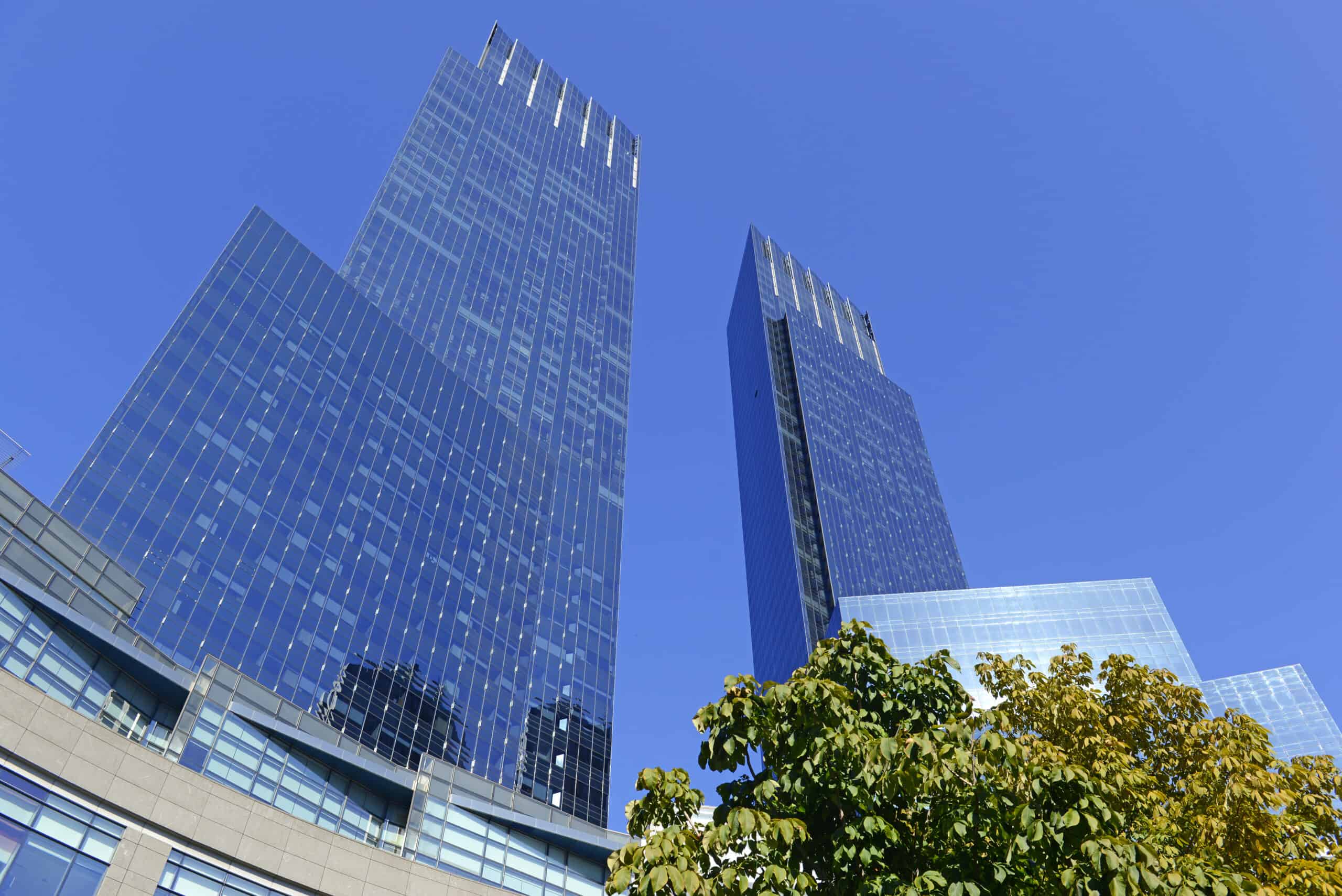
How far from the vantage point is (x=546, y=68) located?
193500mm

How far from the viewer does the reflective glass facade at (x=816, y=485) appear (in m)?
141

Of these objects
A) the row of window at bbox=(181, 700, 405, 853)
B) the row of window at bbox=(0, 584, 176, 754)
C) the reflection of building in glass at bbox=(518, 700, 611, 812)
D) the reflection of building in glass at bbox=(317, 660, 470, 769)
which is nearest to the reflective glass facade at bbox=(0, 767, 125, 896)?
the row of window at bbox=(0, 584, 176, 754)

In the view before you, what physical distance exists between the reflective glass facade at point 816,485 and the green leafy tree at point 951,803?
359ft

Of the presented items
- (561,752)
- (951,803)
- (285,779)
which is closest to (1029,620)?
(561,752)

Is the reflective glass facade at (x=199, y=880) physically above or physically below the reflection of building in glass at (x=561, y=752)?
below

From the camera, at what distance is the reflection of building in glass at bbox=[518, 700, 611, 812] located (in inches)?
3499

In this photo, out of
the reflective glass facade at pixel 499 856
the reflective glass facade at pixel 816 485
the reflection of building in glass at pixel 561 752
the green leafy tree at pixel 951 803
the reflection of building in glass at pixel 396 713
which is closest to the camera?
the green leafy tree at pixel 951 803

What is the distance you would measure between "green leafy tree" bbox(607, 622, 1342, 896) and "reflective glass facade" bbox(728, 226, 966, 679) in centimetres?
10950

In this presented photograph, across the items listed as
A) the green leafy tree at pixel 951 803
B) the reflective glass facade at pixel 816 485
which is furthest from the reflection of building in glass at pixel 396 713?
the green leafy tree at pixel 951 803

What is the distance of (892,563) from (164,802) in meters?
133

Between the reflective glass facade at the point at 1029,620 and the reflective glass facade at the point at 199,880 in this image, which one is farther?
the reflective glass facade at the point at 1029,620

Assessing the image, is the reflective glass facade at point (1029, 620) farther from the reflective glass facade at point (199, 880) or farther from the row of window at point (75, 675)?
the reflective glass facade at point (199, 880)

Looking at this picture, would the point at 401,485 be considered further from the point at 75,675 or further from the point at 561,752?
the point at 75,675

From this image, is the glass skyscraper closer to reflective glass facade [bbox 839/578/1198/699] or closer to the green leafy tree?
reflective glass facade [bbox 839/578/1198/699]
